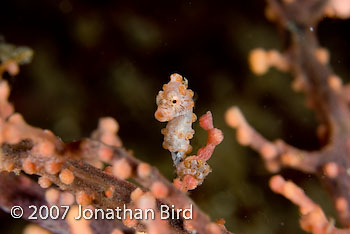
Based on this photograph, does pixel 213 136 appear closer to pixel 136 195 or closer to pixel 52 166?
pixel 136 195

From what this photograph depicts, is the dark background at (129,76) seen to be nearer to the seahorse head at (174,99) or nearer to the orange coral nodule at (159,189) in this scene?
the seahorse head at (174,99)

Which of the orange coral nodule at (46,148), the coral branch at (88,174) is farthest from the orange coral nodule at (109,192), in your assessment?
the orange coral nodule at (46,148)

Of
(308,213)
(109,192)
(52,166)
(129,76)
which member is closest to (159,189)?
(109,192)

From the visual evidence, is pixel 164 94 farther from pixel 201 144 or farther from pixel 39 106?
pixel 39 106

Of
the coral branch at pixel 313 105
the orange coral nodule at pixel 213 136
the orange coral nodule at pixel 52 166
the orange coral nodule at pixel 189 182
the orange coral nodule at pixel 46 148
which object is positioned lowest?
the orange coral nodule at pixel 52 166

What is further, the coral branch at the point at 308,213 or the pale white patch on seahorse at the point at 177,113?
the coral branch at the point at 308,213

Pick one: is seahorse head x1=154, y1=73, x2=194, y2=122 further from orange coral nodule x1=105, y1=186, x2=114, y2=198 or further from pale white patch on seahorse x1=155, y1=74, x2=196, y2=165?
orange coral nodule x1=105, y1=186, x2=114, y2=198

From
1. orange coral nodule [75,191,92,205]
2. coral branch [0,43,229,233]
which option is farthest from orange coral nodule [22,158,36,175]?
orange coral nodule [75,191,92,205]
